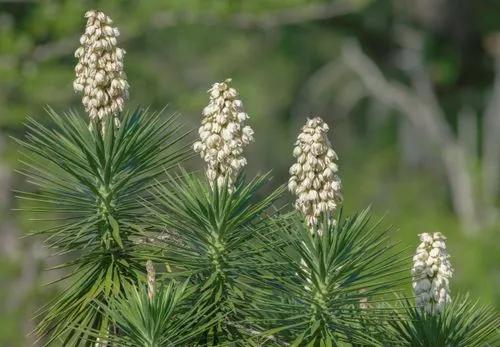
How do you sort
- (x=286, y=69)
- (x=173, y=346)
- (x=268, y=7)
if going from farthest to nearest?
(x=286, y=69), (x=268, y=7), (x=173, y=346)

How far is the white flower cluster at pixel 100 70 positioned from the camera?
2.83 metres

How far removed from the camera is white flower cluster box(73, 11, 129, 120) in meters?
2.83

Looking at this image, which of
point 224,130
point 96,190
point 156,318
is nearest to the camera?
point 156,318

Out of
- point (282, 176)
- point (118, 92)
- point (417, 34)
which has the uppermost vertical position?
point (417, 34)

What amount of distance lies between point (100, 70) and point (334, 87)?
22030mm

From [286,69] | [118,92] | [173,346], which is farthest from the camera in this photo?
[286,69]

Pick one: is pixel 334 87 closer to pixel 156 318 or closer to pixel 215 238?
pixel 215 238

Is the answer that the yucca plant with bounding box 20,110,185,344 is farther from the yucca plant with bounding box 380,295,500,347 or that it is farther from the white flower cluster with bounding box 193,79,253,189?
the yucca plant with bounding box 380,295,500,347

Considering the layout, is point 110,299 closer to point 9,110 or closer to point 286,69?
point 9,110

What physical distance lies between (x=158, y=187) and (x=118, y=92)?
235mm

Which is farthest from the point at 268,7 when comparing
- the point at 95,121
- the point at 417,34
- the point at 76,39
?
the point at 95,121

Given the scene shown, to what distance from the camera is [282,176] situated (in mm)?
23250

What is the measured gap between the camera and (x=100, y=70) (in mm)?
2857

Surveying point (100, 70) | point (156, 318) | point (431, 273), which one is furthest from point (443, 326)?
point (100, 70)
